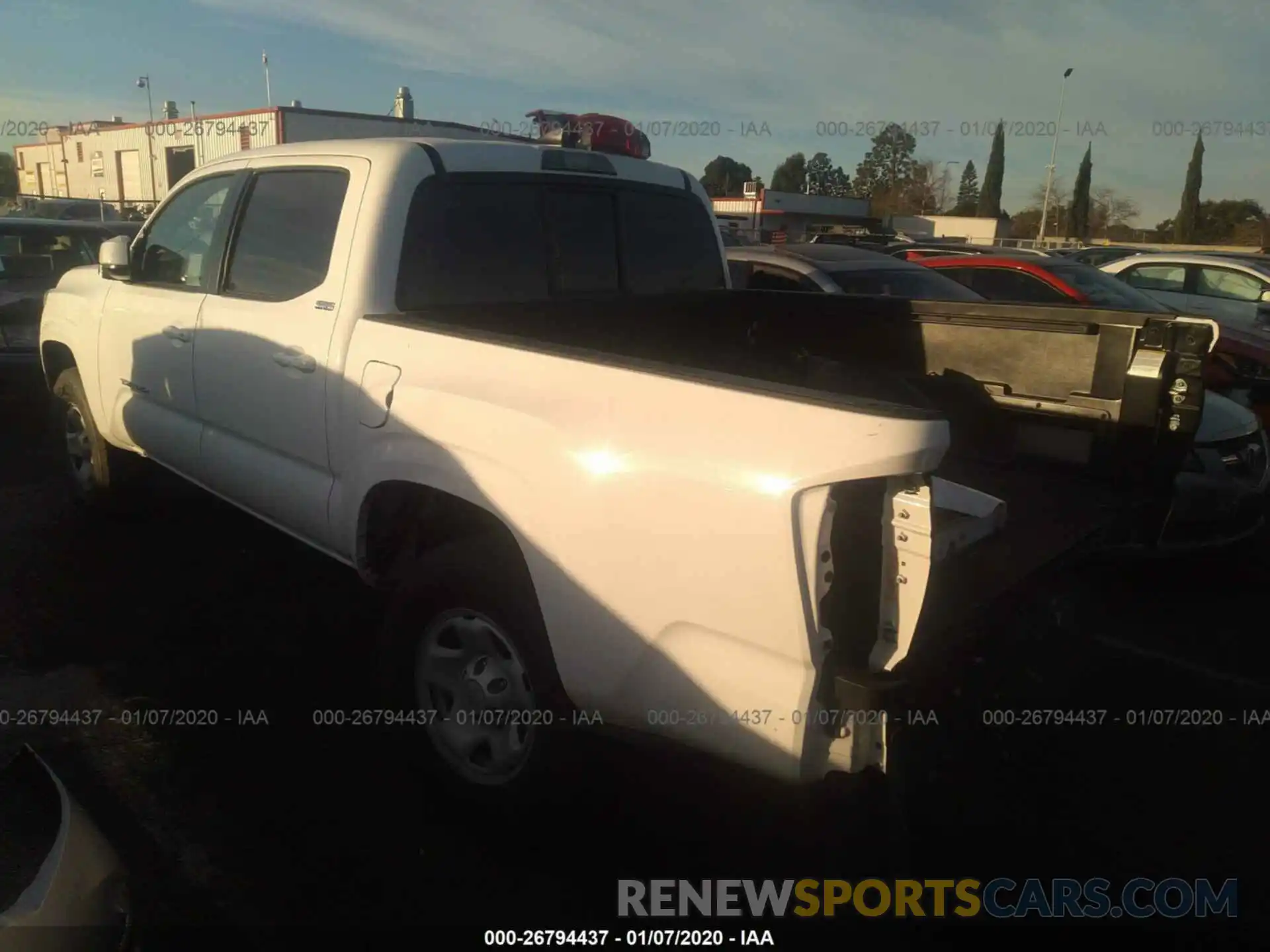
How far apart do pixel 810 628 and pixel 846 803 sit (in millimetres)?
456

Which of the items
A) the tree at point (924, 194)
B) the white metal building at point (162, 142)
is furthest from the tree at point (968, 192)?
the white metal building at point (162, 142)

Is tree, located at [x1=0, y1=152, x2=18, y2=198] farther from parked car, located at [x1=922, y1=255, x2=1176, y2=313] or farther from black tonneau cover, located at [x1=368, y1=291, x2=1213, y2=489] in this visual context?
black tonneau cover, located at [x1=368, y1=291, x2=1213, y2=489]

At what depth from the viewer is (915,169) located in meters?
72.8

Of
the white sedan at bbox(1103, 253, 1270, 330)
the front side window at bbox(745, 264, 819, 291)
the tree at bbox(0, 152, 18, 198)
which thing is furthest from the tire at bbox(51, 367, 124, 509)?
the tree at bbox(0, 152, 18, 198)

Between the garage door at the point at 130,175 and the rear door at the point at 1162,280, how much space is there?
30.8 m

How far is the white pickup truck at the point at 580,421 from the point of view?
196 cm

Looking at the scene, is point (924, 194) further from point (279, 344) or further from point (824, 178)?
point (279, 344)

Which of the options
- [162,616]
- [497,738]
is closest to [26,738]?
[162,616]

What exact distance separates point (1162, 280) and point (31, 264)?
36.3ft

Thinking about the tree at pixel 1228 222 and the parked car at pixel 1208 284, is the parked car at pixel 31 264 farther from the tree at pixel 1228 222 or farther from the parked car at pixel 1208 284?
the tree at pixel 1228 222

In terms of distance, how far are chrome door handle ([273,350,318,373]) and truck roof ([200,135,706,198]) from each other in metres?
0.76

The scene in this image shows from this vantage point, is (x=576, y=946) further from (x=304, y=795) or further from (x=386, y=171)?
(x=386, y=171)

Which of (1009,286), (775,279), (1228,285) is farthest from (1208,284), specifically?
(775,279)

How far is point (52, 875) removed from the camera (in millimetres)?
1728
